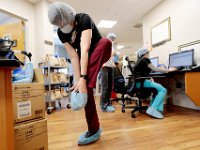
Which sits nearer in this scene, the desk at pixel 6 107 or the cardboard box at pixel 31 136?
the desk at pixel 6 107

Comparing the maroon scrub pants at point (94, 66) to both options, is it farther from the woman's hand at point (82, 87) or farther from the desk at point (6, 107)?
the desk at point (6, 107)

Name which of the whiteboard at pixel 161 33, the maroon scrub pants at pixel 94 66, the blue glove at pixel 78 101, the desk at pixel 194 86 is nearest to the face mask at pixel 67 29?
the maroon scrub pants at pixel 94 66

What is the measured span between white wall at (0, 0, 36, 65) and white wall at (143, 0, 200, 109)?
305 centimetres

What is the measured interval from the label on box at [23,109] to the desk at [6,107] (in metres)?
0.30

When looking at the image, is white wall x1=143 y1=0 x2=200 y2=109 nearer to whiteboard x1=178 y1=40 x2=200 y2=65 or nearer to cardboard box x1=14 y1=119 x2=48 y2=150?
whiteboard x1=178 y1=40 x2=200 y2=65

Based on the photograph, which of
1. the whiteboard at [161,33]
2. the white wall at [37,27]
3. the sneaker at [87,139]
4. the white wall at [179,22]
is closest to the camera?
the sneaker at [87,139]

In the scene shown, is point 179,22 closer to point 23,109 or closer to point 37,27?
point 37,27

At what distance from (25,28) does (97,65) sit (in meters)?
3.27

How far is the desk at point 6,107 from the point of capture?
0.69m

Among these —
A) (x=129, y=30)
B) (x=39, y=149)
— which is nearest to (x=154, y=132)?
(x=39, y=149)

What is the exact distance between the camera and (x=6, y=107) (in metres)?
0.70

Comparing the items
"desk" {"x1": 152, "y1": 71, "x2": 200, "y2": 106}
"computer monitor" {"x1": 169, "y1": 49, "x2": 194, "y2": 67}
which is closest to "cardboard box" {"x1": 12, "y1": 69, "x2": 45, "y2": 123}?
"desk" {"x1": 152, "y1": 71, "x2": 200, "y2": 106}

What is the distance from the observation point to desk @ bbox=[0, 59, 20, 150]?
2.25ft

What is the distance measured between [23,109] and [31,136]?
0.18 meters
